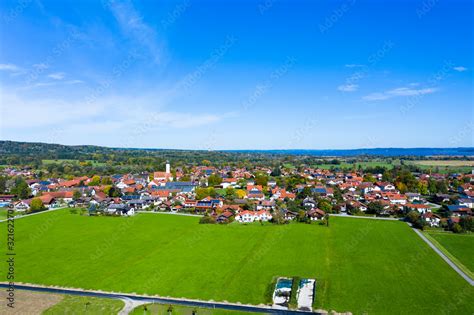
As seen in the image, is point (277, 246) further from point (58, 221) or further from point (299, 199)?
point (58, 221)

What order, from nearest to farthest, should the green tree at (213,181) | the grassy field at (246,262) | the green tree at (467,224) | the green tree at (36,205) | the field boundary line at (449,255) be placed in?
1. the grassy field at (246,262)
2. the field boundary line at (449,255)
3. the green tree at (467,224)
4. the green tree at (36,205)
5. the green tree at (213,181)

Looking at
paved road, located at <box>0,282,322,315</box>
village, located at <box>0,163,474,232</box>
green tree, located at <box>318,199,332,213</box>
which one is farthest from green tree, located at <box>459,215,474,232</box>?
paved road, located at <box>0,282,322,315</box>

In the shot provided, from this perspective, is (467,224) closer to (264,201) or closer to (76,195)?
(264,201)

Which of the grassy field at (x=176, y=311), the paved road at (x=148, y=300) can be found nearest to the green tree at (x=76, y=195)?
the paved road at (x=148, y=300)

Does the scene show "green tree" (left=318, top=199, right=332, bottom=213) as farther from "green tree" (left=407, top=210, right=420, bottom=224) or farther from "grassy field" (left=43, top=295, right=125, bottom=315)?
"grassy field" (left=43, top=295, right=125, bottom=315)

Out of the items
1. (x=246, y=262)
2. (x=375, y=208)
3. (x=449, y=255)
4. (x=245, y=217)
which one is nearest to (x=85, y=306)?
(x=246, y=262)

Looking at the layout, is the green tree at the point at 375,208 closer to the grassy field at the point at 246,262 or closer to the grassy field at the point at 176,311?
the grassy field at the point at 246,262
